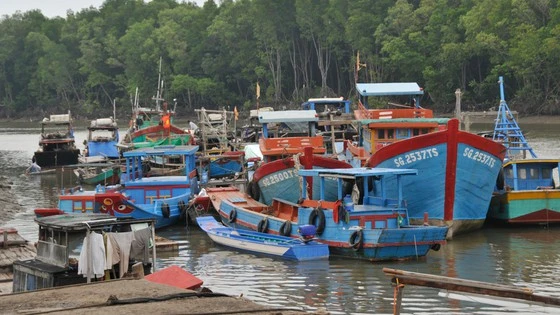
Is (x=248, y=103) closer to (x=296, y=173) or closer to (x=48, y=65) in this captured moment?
(x=48, y=65)

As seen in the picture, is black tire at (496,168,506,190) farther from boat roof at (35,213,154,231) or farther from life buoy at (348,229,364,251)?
boat roof at (35,213,154,231)

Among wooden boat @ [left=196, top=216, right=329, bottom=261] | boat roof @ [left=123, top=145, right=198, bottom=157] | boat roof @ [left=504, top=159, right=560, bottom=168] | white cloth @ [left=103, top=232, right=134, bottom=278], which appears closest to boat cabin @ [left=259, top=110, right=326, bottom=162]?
boat roof @ [left=123, top=145, right=198, bottom=157]

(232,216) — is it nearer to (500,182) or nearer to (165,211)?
(165,211)

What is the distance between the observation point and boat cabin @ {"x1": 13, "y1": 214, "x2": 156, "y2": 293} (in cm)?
1633

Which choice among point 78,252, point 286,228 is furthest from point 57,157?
point 78,252

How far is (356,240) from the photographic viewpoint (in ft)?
75.8

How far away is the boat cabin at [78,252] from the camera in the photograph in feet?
53.6

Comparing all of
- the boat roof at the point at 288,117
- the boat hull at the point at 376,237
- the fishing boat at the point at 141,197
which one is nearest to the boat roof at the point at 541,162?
the boat roof at the point at 288,117

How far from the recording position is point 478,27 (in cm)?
8262

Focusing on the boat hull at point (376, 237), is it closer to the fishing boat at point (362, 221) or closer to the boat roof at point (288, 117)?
the fishing boat at point (362, 221)

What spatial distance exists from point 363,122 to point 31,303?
60.0 feet

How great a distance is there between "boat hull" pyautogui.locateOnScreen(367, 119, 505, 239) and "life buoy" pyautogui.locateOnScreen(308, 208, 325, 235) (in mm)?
2889

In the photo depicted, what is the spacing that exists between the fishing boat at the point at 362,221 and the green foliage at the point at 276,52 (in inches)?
1641

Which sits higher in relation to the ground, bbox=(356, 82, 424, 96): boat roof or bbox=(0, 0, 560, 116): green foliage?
bbox=(0, 0, 560, 116): green foliage
